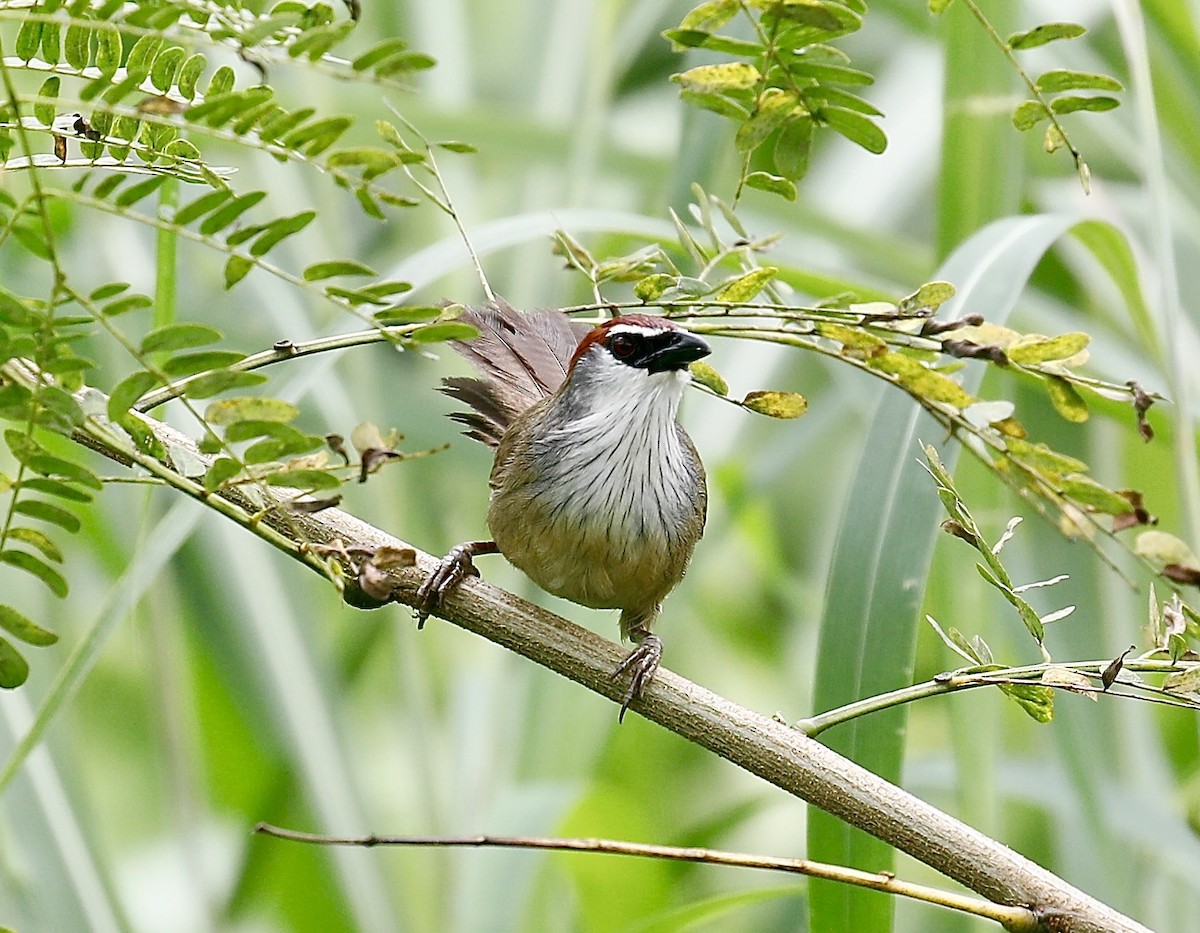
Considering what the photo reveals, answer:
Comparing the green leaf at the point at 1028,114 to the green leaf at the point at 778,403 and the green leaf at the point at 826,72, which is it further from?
the green leaf at the point at 778,403

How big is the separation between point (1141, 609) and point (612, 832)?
1046mm

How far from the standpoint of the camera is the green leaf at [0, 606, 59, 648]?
827mm

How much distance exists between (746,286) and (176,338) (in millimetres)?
424

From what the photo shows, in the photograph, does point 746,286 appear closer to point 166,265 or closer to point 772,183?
point 772,183

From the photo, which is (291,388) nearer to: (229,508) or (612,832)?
(229,508)

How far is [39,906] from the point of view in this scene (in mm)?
2002

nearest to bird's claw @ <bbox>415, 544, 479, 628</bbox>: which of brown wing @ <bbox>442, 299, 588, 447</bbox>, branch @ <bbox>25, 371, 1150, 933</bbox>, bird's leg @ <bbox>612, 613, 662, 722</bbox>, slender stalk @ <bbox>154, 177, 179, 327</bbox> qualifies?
branch @ <bbox>25, 371, 1150, 933</bbox>

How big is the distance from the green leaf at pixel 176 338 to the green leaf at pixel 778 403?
17.7 inches

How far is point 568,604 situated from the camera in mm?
2357

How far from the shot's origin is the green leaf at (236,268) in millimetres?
851

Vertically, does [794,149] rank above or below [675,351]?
above

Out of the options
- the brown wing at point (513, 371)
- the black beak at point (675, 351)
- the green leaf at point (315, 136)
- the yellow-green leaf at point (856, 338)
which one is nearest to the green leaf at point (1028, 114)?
the yellow-green leaf at point (856, 338)

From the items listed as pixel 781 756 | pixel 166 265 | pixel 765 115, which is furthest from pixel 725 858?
pixel 166 265

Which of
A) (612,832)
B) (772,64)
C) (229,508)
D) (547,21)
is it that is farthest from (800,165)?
(547,21)
